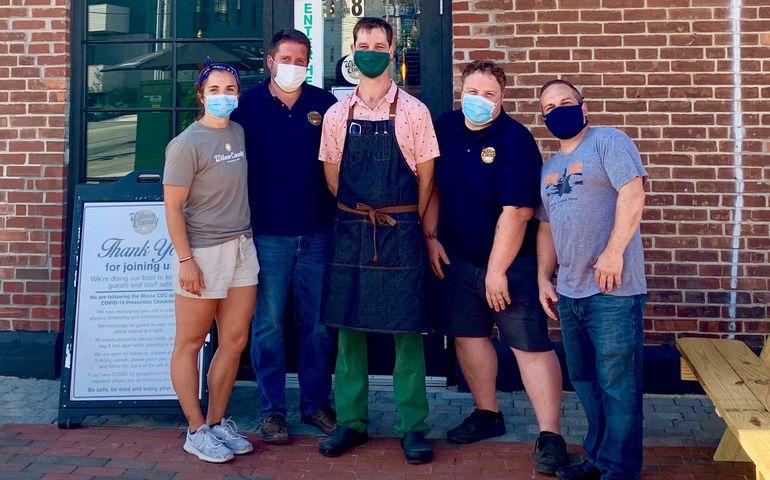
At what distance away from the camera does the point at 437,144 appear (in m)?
4.29

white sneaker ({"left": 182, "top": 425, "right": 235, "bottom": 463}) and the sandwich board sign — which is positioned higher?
the sandwich board sign

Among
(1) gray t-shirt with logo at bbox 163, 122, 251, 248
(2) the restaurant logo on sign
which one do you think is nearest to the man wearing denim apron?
(1) gray t-shirt with logo at bbox 163, 122, 251, 248

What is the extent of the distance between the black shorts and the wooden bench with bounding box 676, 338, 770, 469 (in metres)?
0.74

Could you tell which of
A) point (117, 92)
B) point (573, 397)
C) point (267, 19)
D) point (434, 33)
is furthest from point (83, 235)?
point (573, 397)

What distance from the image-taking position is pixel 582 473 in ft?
13.0

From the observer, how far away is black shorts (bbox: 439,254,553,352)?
14.0 ft

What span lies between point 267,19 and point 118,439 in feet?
9.35

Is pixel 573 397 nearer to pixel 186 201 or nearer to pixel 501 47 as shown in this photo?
pixel 501 47

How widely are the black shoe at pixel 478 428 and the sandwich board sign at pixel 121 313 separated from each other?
4.75 ft

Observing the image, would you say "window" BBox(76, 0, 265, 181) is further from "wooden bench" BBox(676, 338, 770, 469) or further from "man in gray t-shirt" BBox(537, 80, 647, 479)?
"wooden bench" BBox(676, 338, 770, 469)

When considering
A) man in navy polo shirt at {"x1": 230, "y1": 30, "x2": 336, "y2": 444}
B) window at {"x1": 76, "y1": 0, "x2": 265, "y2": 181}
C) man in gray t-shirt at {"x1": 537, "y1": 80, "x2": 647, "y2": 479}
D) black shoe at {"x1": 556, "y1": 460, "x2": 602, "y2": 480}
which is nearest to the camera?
man in gray t-shirt at {"x1": 537, "y1": 80, "x2": 647, "y2": 479}

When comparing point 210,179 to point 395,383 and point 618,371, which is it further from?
point 618,371

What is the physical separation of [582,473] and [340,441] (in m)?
1.21

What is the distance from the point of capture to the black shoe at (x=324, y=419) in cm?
468
